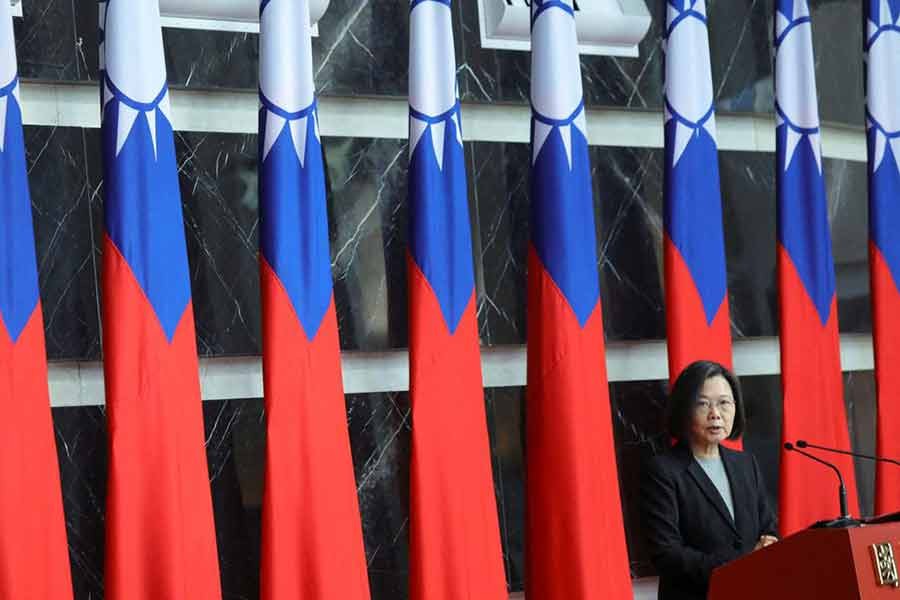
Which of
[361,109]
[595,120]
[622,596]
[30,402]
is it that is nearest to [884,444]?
[622,596]

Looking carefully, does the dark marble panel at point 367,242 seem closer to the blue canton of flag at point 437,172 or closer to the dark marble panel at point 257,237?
the dark marble panel at point 257,237

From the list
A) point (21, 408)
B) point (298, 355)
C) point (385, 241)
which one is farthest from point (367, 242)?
point (21, 408)

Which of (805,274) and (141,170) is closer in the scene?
(141,170)

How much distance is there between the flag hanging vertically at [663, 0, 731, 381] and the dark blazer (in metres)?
0.71

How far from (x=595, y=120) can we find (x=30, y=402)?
6.85ft

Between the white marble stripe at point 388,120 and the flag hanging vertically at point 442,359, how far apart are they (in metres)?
0.34

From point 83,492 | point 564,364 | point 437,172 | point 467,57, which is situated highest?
point 467,57

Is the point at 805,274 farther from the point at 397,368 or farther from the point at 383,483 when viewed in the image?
the point at 383,483

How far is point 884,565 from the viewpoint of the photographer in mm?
2451

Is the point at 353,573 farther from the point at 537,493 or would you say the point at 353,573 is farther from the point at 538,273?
the point at 538,273

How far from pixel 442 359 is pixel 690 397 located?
70cm

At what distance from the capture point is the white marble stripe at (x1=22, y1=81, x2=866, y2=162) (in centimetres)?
392

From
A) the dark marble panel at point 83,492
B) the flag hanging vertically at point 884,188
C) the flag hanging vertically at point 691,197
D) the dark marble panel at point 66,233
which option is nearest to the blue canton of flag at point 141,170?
the dark marble panel at point 66,233

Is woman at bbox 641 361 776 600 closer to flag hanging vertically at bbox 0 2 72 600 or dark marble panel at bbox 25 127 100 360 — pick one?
A: flag hanging vertically at bbox 0 2 72 600
